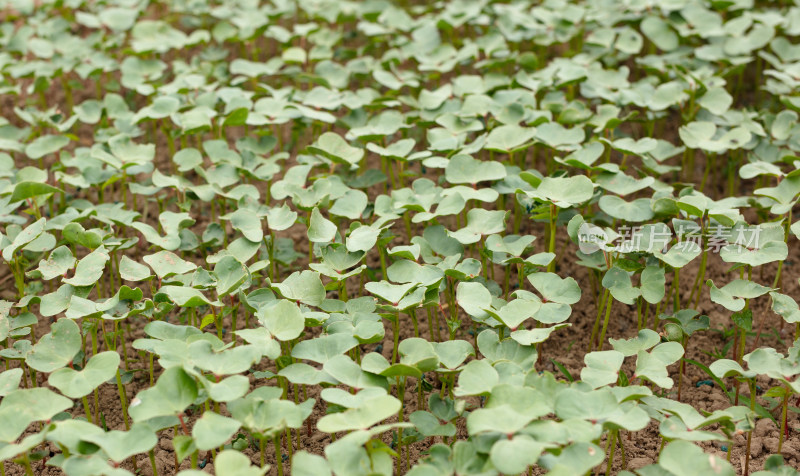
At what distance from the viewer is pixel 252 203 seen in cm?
183

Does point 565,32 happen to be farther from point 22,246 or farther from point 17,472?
point 17,472

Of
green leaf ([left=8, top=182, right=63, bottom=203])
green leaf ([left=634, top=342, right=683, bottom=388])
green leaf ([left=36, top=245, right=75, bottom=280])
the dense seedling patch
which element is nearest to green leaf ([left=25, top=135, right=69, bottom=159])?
the dense seedling patch

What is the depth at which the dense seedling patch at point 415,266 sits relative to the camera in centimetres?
125

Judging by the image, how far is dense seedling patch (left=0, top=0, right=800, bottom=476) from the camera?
4.11 ft

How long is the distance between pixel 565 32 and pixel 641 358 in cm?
154

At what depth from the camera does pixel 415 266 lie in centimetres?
158

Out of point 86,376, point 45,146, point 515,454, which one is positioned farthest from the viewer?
point 45,146

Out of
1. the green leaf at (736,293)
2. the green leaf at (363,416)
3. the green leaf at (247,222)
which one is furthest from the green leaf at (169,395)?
the green leaf at (736,293)

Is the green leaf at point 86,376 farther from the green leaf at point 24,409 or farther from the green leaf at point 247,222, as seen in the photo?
the green leaf at point 247,222

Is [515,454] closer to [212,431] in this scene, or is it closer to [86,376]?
[212,431]

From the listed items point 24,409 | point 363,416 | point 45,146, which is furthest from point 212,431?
point 45,146

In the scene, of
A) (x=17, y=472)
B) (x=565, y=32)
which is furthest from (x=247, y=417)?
(x=565, y=32)

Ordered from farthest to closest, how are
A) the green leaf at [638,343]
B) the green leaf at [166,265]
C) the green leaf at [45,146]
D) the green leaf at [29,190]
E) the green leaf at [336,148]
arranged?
the green leaf at [45,146] → the green leaf at [336,148] → the green leaf at [29,190] → the green leaf at [166,265] → the green leaf at [638,343]

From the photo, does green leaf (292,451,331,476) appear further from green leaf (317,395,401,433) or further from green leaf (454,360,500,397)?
green leaf (454,360,500,397)
